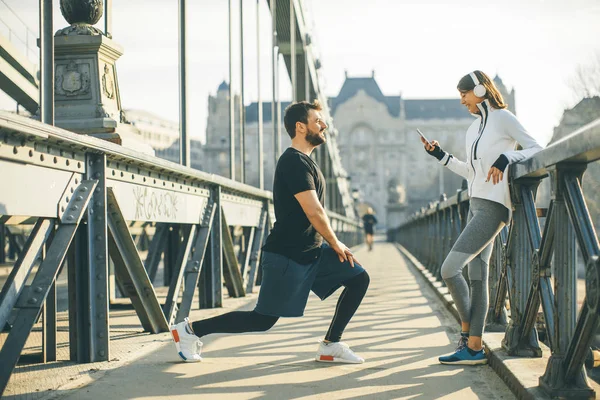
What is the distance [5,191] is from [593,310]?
219cm

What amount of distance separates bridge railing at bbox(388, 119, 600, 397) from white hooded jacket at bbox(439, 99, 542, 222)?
0.26 feet

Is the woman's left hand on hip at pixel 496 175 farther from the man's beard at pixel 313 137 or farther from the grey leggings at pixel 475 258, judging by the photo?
the man's beard at pixel 313 137

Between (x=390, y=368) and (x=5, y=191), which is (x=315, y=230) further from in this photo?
(x=5, y=191)

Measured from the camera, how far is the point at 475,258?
421 centimetres

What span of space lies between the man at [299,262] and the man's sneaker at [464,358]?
0.42 metres

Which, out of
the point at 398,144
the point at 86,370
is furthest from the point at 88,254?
the point at 398,144

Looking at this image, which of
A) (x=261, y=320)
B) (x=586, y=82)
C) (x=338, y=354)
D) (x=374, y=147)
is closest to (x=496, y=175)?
(x=338, y=354)

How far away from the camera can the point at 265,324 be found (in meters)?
4.13

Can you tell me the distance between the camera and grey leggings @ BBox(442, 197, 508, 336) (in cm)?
402

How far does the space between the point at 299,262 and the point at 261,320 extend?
33cm

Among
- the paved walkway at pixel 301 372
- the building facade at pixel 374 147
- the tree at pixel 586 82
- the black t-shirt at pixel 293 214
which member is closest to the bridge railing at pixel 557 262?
the paved walkway at pixel 301 372

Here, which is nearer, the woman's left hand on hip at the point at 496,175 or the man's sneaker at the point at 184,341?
the woman's left hand on hip at the point at 496,175

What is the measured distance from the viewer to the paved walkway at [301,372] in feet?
11.5

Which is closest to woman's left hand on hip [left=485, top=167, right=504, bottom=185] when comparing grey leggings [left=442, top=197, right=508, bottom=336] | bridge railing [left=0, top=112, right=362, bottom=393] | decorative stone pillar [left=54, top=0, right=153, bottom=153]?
grey leggings [left=442, top=197, right=508, bottom=336]
